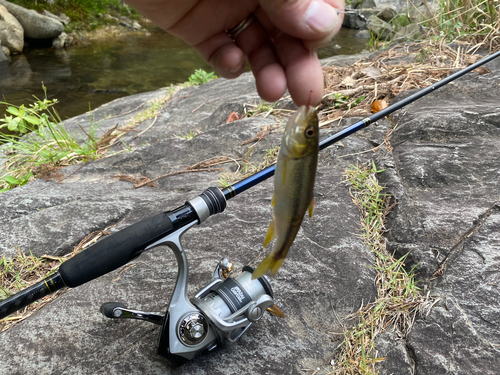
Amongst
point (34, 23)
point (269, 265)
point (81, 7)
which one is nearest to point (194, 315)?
point (269, 265)

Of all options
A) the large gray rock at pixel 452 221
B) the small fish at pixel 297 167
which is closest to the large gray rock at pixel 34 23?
the large gray rock at pixel 452 221

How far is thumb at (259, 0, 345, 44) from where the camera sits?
1.54 metres

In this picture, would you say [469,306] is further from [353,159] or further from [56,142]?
[56,142]

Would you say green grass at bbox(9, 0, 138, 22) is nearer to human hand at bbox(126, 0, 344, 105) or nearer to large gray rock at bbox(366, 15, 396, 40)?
large gray rock at bbox(366, 15, 396, 40)

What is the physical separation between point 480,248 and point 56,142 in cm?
411

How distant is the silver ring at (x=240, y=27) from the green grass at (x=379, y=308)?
55.3 inches

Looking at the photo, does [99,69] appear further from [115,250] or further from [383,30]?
[115,250]

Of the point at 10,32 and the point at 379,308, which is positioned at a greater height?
the point at 10,32

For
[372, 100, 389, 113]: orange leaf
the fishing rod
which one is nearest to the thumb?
the fishing rod

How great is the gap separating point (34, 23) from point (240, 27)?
1246cm

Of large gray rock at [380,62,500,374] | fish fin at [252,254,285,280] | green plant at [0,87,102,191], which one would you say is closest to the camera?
fish fin at [252,254,285,280]

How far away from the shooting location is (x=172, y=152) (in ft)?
13.0

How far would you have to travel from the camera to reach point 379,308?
2.06 m

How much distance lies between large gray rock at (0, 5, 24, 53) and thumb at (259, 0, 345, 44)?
12.2m
